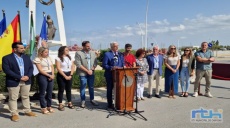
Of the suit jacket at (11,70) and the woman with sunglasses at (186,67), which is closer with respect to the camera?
the suit jacket at (11,70)

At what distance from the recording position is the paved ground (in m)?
5.14

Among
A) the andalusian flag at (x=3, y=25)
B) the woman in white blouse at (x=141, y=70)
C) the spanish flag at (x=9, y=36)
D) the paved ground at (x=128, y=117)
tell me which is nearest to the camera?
the paved ground at (x=128, y=117)

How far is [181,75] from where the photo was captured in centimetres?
823

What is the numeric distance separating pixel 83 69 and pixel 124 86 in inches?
49.5

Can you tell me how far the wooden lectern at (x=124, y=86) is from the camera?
594cm

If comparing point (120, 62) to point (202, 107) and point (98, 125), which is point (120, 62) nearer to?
point (98, 125)

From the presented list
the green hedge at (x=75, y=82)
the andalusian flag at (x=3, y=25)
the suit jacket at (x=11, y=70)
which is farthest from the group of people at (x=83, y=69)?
the green hedge at (x=75, y=82)

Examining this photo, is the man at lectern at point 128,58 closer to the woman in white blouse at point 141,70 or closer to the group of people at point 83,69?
the group of people at point 83,69

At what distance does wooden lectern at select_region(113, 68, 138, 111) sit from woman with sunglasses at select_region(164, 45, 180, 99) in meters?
2.27

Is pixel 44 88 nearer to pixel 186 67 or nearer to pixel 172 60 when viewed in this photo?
pixel 172 60

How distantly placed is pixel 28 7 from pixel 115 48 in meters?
9.55

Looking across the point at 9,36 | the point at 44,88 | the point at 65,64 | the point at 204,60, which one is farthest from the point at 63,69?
the point at 204,60

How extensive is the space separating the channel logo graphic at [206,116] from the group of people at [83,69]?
1770mm

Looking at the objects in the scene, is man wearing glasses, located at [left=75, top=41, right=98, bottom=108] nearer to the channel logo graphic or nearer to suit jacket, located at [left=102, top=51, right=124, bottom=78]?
suit jacket, located at [left=102, top=51, right=124, bottom=78]
